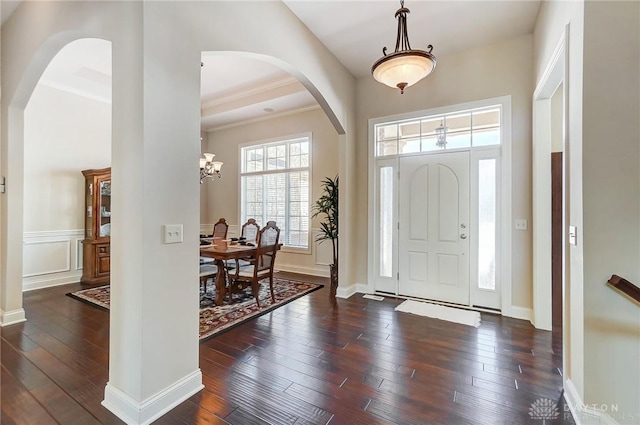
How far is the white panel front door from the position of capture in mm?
3688

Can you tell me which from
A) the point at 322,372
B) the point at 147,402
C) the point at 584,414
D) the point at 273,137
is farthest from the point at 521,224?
the point at 273,137

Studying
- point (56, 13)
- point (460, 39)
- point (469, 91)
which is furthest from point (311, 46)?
point (56, 13)

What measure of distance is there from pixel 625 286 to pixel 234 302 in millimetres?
3710

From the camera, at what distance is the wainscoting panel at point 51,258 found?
442 cm

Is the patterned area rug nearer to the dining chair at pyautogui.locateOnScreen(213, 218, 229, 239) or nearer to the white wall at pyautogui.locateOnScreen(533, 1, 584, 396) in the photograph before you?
the dining chair at pyautogui.locateOnScreen(213, 218, 229, 239)

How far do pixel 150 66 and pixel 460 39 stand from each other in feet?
11.2

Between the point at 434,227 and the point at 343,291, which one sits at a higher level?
the point at 434,227

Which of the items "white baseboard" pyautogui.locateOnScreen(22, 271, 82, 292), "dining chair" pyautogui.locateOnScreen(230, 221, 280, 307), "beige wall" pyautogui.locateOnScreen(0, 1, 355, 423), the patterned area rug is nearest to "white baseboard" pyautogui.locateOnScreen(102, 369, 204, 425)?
"beige wall" pyautogui.locateOnScreen(0, 1, 355, 423)

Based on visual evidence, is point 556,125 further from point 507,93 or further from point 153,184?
point 153,184

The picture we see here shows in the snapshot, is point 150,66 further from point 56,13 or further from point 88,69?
point 88,69

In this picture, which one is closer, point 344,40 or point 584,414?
point 584,414

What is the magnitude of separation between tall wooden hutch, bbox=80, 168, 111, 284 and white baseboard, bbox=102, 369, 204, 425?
380 cm

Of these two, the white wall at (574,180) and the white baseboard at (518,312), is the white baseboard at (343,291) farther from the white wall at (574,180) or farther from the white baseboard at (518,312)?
the white wall at (574,180)

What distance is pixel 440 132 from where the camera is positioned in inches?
151
